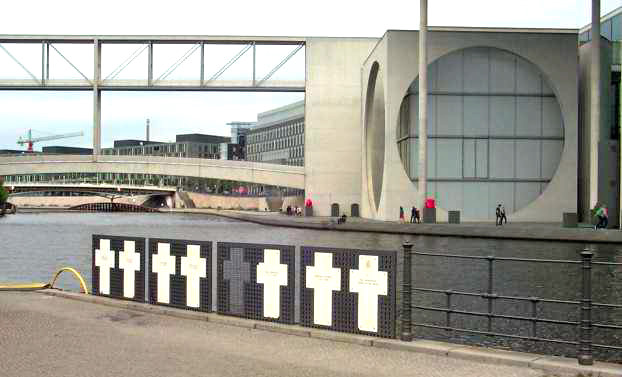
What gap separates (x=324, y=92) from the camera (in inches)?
3130

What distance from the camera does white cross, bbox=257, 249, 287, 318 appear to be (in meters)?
11.7

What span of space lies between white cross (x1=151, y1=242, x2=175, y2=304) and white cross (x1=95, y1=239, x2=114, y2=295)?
3.89 feet

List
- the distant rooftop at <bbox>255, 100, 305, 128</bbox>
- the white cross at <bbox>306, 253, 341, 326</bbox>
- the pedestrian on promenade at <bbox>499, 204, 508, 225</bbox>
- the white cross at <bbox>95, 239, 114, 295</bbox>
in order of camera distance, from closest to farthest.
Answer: the white cross at <bbox>306, 253, 341, 326</bbox>, the white cross at <bbox>95, 239, 114, 295</bbox>, the pedestrian on promenade at <bbox>499, 204, 508, 225</bbox>, the distant rooftop at <bbox>255, 100, 305, 128</bbox>

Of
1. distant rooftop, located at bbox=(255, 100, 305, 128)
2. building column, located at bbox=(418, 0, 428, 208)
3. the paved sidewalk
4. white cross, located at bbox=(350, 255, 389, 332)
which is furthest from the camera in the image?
distant rooftop, located at bbox=(255, 100, 305, 128)

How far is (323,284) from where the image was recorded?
11258mm

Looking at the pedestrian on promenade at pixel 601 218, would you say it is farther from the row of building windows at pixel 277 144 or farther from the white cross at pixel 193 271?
the row of building windows at pixel 277 144

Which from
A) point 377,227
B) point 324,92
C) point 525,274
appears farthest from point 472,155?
point 525,274

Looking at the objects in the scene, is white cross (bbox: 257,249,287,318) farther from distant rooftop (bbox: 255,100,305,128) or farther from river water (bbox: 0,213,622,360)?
distant rooftop (bbox: 255,100,305,128)

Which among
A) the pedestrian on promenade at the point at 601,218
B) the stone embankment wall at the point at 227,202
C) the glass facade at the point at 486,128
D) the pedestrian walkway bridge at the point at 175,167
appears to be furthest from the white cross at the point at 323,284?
the stone embankment wall at the point at 227,202

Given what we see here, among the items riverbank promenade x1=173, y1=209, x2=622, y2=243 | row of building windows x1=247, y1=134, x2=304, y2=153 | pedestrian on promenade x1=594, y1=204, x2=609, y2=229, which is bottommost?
riverbank promenade x1=173, y1=209, x2=622, y2=243

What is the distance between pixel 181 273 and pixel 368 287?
341 centimetres

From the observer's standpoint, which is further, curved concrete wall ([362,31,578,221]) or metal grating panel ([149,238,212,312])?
curved concrete wall ([362,31,578,221])

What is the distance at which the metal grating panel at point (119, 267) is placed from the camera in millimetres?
13648

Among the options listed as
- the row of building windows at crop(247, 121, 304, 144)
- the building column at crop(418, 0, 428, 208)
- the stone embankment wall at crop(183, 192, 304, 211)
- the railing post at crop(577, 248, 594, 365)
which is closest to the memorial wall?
the railing post at crop(577, 248, 594, 365)
